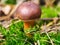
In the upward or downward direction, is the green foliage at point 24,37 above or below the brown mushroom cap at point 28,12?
below

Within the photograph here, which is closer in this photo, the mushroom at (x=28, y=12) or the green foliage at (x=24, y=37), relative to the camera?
the green foliage at (x=24, y=37)

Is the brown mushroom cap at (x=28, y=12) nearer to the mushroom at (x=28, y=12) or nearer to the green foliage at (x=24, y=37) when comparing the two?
the mushroom at (x=28, y=12)

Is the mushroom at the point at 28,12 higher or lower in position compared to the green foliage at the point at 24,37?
higher

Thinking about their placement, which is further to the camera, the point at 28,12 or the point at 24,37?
the point at 28,12

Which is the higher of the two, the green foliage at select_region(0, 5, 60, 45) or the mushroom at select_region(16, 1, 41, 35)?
the mushroom at select_region(16, 1, 41, 35)

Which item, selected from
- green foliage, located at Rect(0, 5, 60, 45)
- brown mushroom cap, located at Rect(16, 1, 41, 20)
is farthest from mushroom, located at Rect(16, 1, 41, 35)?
green foliage, located at Rect(0, 5, 60, 45)

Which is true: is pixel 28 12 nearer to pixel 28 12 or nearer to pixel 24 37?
pixel 28 12

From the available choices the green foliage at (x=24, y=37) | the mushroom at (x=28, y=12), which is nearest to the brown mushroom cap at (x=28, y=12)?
the mushroom at (x=28, y=12)

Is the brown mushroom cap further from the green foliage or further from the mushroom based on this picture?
the green foliage

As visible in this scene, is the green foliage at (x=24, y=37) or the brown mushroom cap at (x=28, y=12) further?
the brown mushroom cap at (x=28, y=12)

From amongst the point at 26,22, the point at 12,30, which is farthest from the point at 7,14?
the point at 12,30

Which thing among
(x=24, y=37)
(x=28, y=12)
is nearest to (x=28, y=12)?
A: (x=28, y=12)

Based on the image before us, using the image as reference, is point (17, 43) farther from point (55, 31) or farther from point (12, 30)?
point (55, 31)
